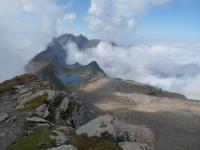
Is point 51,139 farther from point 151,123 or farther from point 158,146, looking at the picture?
point 151,123

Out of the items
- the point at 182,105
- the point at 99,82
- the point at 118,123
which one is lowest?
the point at 118,123

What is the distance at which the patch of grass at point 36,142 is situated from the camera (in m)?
28.6

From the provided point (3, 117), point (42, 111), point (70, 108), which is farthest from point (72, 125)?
point (3, 117)

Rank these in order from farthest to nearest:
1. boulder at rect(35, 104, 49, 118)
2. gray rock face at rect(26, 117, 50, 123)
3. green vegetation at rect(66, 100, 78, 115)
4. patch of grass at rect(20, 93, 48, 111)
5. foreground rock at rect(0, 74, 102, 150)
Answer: green vegetation at rect(66, 100, 78, 115)
patch of grass at rect(20, 93, 48, 111)
boulder at rect(35, 104, 49, 118)
gray rock face at rect(26, 117, 50, 123)
foreground rock at rect(0, 74, 102, 150)

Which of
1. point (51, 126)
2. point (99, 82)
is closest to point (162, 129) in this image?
point (51, 126)

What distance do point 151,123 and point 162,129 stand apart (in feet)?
24.1

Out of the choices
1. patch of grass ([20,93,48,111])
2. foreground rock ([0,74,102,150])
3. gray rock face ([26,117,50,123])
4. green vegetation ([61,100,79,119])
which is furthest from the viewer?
green vegetation ([61,100,79,119])

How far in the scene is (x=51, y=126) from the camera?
3534 cm

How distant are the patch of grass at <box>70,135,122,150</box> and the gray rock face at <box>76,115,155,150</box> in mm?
724

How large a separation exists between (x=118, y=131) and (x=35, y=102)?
827 inches

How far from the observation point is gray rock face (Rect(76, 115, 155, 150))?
2753 cm

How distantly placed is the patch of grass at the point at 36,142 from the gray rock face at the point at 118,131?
118 inches

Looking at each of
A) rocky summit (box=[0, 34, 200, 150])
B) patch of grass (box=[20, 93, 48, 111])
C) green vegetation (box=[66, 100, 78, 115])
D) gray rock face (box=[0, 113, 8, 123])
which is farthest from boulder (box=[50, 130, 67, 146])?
green vegetation (box=[66, 100, 78, 115])

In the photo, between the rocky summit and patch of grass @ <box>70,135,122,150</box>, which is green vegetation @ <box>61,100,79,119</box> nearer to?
the rocky summit
